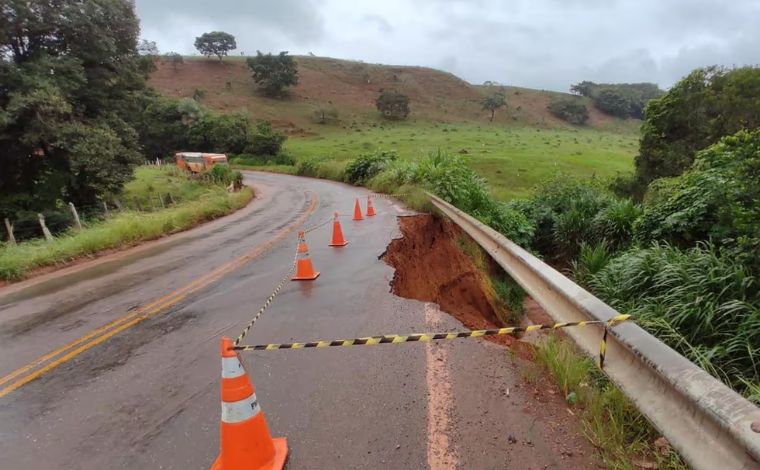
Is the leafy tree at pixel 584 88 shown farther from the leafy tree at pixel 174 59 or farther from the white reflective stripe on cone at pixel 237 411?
the white reflective stripe on cone at pixel 237 411

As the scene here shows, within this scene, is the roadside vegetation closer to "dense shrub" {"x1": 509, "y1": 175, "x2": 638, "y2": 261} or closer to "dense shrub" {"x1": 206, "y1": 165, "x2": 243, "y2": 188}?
"dense shrub" {"x1": 206, "y1": 165, "x2": 243, "y2": 188}

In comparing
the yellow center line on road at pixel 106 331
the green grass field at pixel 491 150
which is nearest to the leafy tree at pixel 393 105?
the green grass field at pixel 491 150

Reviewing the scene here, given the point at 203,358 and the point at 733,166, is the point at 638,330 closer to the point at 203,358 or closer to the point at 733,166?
the point at 203,358

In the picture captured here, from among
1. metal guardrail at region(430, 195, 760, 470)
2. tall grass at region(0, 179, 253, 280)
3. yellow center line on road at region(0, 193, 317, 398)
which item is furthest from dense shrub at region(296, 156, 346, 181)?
metal guardrail at region(430, 195, 760, 470)

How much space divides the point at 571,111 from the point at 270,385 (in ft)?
354

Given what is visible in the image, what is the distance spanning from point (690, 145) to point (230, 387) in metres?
22.6

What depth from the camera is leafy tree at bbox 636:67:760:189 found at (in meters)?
18.8

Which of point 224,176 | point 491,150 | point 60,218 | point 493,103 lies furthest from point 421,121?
point 60,218

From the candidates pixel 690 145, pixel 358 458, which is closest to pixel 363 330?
pixel 358 458

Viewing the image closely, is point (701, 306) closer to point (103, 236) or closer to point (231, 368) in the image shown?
point (231, 368)

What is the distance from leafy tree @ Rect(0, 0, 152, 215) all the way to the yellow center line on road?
40.7 feet

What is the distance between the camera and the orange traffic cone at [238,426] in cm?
271

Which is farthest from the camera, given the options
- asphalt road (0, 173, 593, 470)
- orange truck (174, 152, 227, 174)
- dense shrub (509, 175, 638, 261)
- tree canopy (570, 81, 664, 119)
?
tree canopy (570, 81, 664, 119)

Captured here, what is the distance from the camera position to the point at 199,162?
124ft
